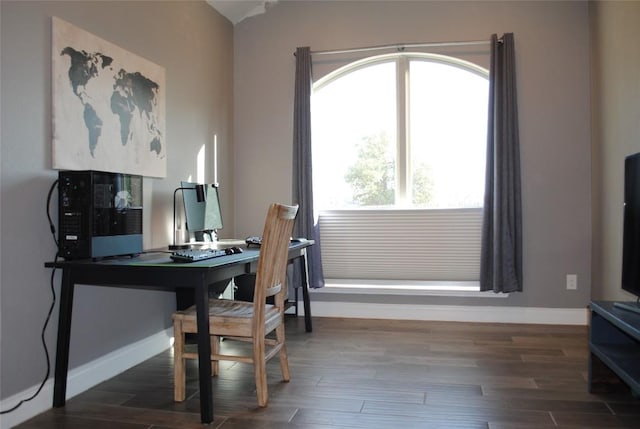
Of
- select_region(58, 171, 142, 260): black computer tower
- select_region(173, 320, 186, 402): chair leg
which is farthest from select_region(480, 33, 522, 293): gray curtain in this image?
select_region(58, 171, 142, 260): black computer tower

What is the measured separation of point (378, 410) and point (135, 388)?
4.14ft

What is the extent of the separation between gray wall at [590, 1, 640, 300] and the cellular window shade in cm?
87

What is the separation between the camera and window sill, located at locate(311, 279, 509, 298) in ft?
12.6

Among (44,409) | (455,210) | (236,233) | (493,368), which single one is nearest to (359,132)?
(455,210)

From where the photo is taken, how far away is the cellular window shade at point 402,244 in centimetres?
394

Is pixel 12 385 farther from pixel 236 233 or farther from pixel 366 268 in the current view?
pixel 366 268

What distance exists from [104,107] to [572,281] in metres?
3.51

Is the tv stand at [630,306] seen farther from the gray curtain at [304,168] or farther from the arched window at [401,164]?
the gray curtain at [304,168]

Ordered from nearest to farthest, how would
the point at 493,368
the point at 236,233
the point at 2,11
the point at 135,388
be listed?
the point at 2,11, the point at 135,388, the point at 493,368, the point at 236,233

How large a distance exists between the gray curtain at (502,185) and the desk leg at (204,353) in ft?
7.82

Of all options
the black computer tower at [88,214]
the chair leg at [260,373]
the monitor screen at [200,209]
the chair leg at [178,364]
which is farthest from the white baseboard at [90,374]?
the chair leg at [260,373]

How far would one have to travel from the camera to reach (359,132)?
415 centimetres

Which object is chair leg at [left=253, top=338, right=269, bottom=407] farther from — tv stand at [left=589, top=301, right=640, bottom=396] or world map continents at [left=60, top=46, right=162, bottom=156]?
tv stand at [left=589, top=301, right=640, bottom=396]

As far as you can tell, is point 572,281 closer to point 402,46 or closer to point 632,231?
point 632,231
